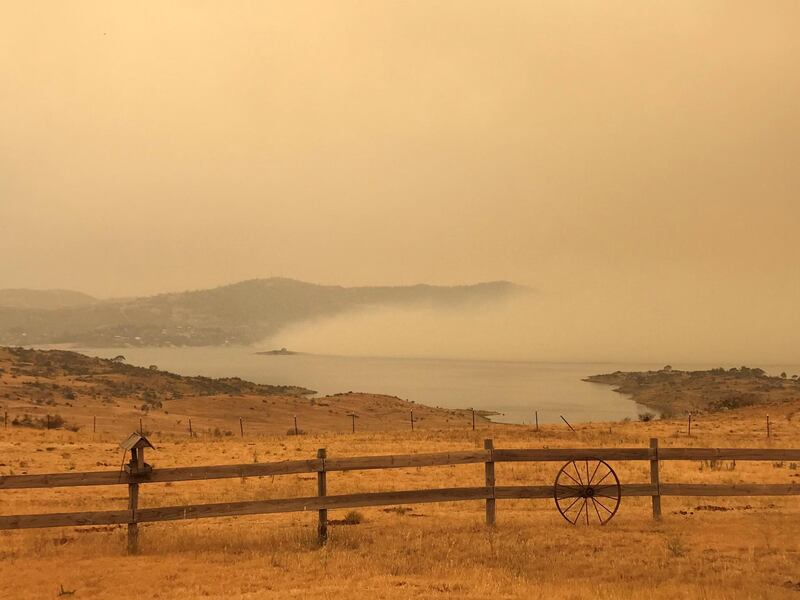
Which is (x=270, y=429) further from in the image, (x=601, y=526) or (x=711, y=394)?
(x=711, y=394)

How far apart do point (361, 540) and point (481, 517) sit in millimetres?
3097

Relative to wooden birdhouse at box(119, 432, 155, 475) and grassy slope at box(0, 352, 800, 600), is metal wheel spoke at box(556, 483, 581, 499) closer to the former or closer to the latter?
grassy slope at box(0, 352, 800, 600)

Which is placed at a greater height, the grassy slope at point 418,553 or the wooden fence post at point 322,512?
the wooden fence post at point 322,512

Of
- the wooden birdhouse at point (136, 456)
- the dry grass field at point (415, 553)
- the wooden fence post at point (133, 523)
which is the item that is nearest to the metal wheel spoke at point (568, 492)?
the dry grass field at point (415, 553)

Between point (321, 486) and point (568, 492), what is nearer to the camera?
point (321, 486)

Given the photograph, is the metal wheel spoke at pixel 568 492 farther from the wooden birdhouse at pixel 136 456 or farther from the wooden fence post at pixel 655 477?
the wooden birdhouse at pixel 136 456

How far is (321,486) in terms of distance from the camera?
11609 mm

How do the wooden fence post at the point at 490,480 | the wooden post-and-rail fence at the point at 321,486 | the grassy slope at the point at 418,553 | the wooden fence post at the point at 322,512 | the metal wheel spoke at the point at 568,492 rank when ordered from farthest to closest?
the metal wheel spoke at the point at 568,492, the wooden fence post at the point at 490,480, the wooden fence post at the point at 322,512, the wooden post-and-rail fence at the point at 321,486, the grassy slope at the point at 418,553

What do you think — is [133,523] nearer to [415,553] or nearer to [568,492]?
[415,553]

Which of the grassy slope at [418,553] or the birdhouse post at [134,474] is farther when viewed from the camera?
the birdhouse post at [134,474]

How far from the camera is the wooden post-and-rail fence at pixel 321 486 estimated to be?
1087 centimetres

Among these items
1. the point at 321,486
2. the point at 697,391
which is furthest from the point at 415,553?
the point at 697,391

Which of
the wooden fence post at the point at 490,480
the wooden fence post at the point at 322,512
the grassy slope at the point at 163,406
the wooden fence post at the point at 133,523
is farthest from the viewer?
the grassy slope at the point at 163,406

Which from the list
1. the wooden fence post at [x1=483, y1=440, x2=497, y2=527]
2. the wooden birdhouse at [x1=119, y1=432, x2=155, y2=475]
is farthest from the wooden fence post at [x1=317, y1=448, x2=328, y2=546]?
the wooden fence post at [x1=483, y1=440, x2=497, y2=527]
